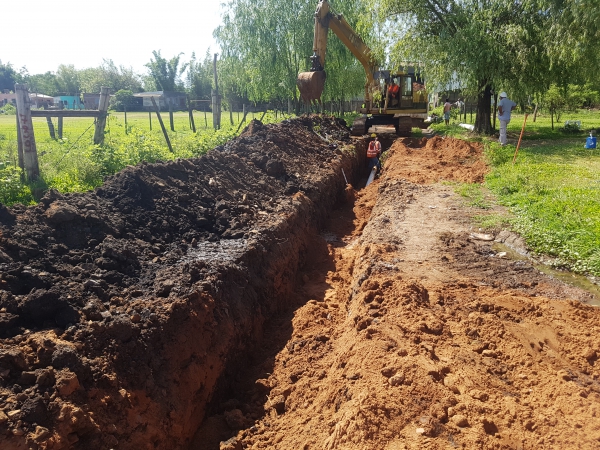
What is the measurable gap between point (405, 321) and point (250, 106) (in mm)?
48072

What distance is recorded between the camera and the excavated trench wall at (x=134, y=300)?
3279 millimetres

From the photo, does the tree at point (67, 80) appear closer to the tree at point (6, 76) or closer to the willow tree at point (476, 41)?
the tree at point (6, 76)

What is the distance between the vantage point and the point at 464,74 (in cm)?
1667

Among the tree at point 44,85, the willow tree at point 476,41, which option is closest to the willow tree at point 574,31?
the willow tree at point 476,41

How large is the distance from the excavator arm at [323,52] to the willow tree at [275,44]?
5.89 meters

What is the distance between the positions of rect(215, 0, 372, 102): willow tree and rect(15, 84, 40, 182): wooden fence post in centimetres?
1731

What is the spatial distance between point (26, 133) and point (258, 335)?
685 cm

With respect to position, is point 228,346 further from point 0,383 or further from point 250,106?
point 250,106

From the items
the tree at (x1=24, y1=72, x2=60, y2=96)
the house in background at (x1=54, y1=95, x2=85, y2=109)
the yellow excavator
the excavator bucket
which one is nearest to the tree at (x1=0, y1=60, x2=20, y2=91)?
the tree at (x1=24, y1=72, x2=60, y2=96)

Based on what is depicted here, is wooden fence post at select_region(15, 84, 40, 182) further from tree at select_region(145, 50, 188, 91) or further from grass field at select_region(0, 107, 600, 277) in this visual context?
tree at select_region(145, 50, 188, 91)

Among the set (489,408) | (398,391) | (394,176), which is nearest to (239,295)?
(398,391)

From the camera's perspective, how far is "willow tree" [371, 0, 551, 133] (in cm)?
1563

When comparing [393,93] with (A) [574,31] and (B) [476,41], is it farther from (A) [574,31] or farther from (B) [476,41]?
(A) [574,31]

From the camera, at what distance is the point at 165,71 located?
53.3 m
